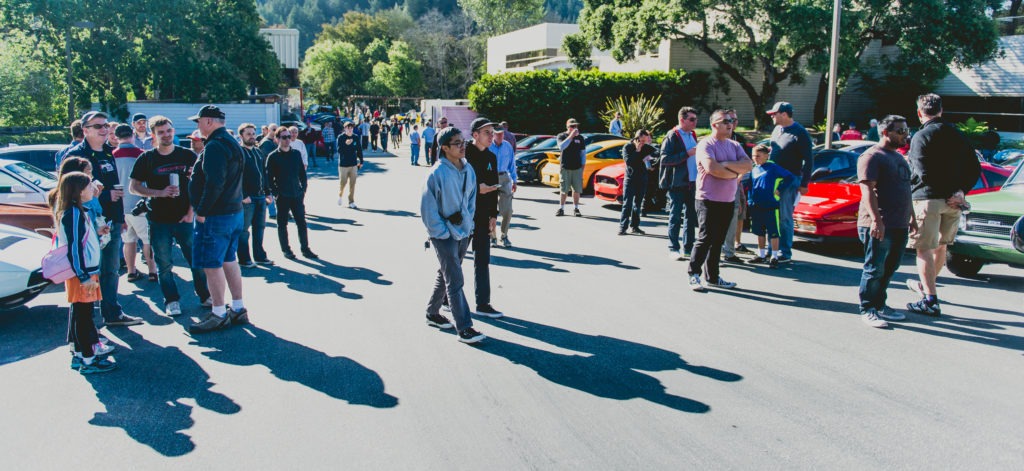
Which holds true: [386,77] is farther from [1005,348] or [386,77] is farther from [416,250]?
[1005,348]

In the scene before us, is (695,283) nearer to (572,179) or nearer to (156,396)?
(156,396)

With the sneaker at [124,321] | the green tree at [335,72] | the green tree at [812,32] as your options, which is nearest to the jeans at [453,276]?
the sneaker at [124,321]

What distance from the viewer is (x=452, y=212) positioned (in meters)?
5.80

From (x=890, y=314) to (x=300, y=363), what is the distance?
203 inches

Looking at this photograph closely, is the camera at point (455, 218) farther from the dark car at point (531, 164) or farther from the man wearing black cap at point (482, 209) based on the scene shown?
the dark car at point (531, 164)

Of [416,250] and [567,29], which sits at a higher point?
[567,29]

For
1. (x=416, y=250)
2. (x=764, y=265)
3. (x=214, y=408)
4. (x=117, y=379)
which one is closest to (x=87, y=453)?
(x=214, y=408)

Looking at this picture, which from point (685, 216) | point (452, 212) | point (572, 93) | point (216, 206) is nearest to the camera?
point (452, 212)

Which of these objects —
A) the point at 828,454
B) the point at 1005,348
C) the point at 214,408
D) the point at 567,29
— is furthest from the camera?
the point at 567,29

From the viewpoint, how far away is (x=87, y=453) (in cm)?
409

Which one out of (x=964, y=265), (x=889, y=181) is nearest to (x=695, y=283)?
(x=889, y=181)

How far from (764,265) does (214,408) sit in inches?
267

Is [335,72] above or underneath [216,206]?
above

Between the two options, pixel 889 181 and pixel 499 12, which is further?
pixel 499 12
